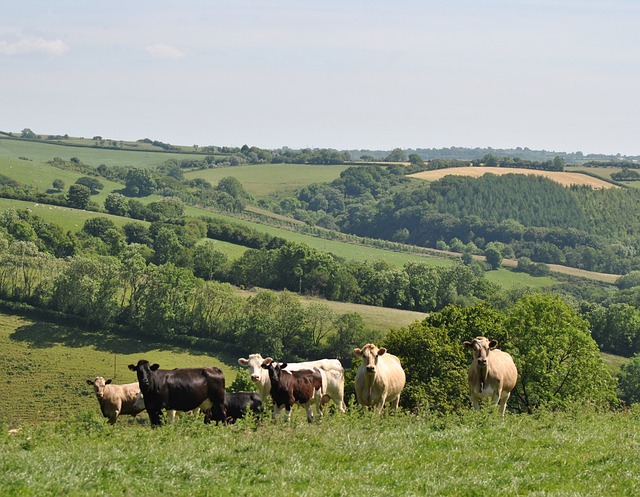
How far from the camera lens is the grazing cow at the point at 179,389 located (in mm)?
25406

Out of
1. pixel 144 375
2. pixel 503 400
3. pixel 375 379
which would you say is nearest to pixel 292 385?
pixel 375 379

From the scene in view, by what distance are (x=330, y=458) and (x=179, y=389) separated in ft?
28.3

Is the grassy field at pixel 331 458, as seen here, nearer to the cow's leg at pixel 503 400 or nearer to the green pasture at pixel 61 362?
the cow's leg at pixel 503 400

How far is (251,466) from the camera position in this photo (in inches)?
703

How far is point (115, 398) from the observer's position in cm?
3106

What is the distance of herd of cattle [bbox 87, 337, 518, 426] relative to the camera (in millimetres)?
25750

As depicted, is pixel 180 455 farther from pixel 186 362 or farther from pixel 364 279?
pixel 364 279

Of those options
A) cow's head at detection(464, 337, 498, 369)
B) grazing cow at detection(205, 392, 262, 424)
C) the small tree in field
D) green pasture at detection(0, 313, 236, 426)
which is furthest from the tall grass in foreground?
green pasture at detection(0, 313, 236, 426)

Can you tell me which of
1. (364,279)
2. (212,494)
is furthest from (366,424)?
(364,279)

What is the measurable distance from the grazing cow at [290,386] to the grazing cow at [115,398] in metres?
7.12

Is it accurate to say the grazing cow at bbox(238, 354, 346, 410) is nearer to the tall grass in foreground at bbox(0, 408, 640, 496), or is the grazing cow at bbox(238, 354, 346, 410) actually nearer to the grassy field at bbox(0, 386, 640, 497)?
the grassy field at bbox(0, 386, 640, 497)

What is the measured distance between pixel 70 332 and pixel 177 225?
70.8 m

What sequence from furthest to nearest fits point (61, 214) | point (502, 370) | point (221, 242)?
point (221, 242) → point (61, 214) → point (502, 370)

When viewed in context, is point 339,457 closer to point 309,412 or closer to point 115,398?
point 309,412
